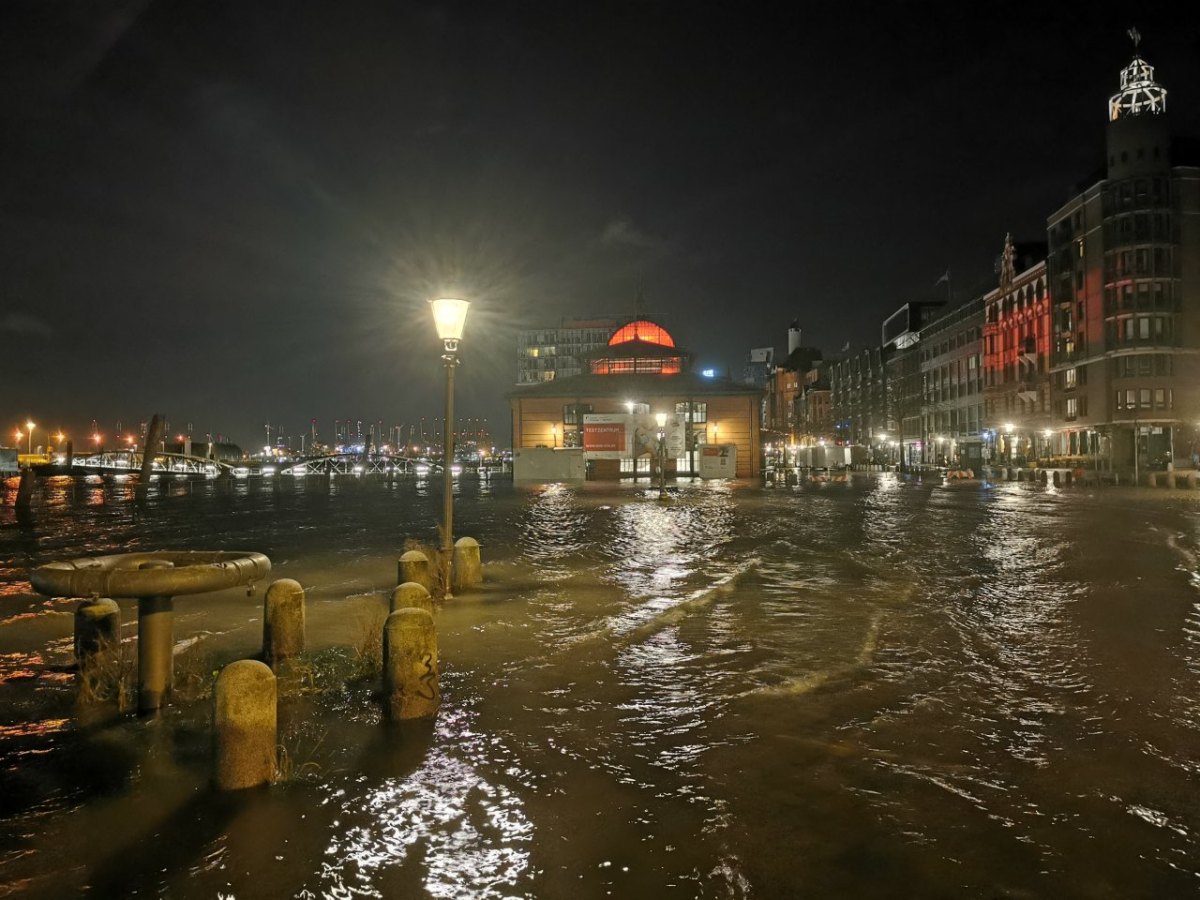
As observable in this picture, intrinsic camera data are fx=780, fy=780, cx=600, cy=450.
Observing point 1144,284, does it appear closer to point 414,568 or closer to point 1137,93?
point 1137,93

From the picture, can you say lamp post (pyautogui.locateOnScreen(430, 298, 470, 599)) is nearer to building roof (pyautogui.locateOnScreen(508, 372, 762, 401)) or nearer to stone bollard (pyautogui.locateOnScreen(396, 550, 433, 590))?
stone bollard (pyautogui.locateOnScreen(396, 550, 433, 590))

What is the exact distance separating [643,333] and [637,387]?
14464 millimetres

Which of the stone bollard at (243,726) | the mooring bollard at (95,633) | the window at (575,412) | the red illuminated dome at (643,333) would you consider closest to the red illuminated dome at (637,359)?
the red illuminated dome at (643,333)

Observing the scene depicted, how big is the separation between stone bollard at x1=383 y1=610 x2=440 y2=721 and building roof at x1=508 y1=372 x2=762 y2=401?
55860 millimetres

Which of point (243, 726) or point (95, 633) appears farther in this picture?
point (95, 633)

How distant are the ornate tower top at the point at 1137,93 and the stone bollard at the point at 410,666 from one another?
244ft

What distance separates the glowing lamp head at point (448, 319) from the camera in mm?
12742

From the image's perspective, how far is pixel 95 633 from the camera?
24.0 feet

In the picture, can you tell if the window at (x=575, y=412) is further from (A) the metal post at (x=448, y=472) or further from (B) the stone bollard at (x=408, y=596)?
A: (B) the stone bollard at (x=408, y=596)

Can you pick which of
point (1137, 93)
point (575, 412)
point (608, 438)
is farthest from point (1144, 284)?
point (575, 412)

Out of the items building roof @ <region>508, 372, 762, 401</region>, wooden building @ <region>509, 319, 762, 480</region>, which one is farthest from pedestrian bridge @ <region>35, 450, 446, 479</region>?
building roof @ <region>508, 372, 762, 401</region>

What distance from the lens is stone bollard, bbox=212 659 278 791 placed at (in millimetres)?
5043

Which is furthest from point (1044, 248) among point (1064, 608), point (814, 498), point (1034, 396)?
point (1064, 608)

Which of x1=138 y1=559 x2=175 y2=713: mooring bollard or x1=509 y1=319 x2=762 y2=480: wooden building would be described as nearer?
x1=138 y1=559 x2=175 y2=713: mooring bollard
